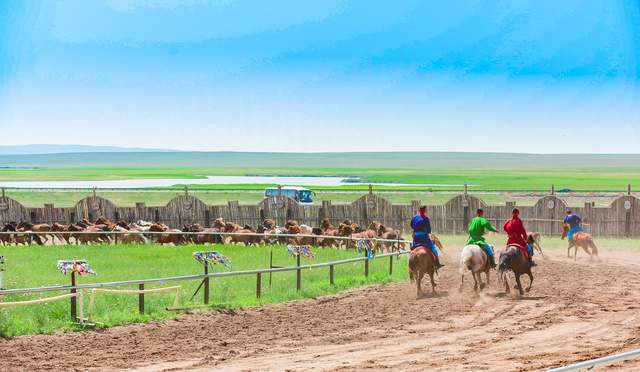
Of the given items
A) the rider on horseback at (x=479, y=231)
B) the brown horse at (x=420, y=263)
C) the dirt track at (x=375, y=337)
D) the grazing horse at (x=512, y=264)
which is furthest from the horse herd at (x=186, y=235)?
the dirt track at (x=375, y=337)

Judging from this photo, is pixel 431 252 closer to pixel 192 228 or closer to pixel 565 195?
pixel 192 228

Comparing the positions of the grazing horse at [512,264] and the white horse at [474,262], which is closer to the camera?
the grazing horse at [512,264]

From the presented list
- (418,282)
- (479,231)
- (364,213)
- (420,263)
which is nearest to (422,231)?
(420,263)

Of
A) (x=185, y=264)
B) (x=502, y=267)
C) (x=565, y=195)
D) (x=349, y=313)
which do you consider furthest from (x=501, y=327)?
(x=565, y=195)

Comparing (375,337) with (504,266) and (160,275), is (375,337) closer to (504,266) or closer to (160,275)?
(504,266)

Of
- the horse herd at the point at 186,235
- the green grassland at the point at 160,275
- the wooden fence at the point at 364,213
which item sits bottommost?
the green grassland at the point at 160,275

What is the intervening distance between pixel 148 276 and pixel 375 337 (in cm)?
1192

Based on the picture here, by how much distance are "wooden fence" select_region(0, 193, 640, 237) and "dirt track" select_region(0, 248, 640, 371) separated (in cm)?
2100

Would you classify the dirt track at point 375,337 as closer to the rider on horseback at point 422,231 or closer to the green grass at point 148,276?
the green grass at point 148,276

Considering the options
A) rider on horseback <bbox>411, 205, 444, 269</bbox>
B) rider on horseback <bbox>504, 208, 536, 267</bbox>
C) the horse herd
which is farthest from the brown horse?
the horse herd

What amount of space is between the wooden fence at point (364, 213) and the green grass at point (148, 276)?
32.2ft

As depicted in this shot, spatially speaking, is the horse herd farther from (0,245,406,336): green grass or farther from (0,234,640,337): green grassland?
(0,245,406,336): green grass

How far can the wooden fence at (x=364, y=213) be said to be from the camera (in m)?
44.6

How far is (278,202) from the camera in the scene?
1918 inches
